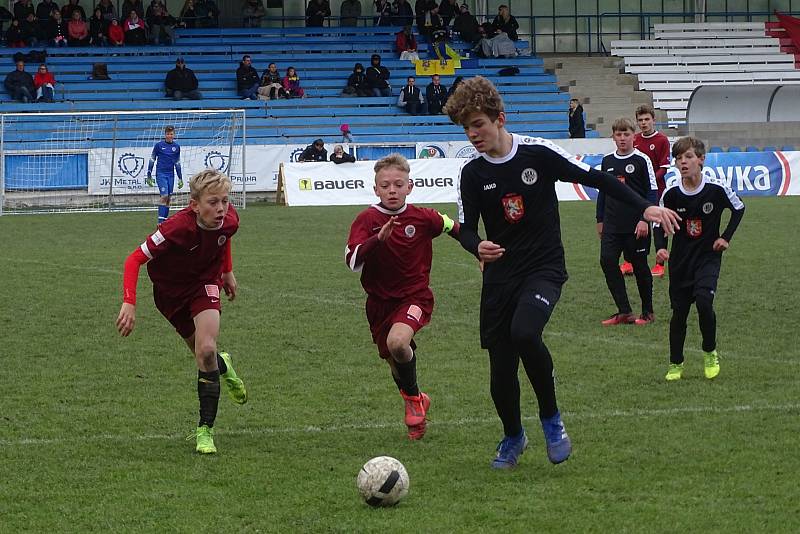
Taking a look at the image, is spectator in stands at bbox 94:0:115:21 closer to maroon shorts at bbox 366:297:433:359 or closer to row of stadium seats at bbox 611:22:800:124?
row of stadium seats at bbox 611:22:800:124

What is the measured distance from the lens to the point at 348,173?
27.0m

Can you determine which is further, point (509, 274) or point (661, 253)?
point (661, 253)

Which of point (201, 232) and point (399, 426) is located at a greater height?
point (201, 232)

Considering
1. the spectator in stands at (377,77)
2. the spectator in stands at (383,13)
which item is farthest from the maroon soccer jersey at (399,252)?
the spectator in stands at (383,13)

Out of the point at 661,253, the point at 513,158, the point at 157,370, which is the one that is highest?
the point at 513,158

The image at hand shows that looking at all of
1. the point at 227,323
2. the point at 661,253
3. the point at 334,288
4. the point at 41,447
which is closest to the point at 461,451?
the point at 41,447

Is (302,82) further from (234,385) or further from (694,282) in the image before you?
(234,385)

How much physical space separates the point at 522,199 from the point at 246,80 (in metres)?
28.1

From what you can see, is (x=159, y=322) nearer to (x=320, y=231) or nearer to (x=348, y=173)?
(x=320, y=231)

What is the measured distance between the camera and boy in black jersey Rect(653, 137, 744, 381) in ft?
27.3

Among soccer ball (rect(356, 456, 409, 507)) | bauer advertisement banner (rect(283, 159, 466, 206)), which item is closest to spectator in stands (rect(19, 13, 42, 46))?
bauer advertisement banner (rect(283, 159, 466, 206))

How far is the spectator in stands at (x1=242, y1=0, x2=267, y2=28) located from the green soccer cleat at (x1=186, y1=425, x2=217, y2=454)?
32.2 meters

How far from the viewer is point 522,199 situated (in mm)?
5898

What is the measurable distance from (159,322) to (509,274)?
6273mm
